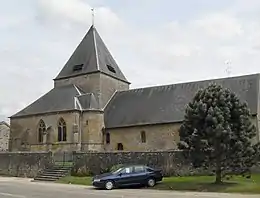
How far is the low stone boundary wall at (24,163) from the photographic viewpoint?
1303 inches

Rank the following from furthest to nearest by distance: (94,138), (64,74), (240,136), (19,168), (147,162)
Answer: (64,74) < (94,138) < (19,168) < (147,162) < (240,136)

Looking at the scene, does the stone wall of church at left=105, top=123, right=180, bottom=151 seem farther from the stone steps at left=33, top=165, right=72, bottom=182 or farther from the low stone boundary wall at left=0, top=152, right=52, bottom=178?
the stone steps at left=33, top=165, right=72, bottom=182

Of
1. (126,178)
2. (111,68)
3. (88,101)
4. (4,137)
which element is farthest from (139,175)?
(4,137)

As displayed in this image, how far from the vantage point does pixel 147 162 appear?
2964cm

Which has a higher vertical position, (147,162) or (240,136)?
(240,136)

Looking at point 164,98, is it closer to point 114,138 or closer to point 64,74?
point 114,138

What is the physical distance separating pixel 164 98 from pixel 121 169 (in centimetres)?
1941

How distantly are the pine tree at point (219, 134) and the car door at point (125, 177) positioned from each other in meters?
3.55

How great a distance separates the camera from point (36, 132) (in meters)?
43.4

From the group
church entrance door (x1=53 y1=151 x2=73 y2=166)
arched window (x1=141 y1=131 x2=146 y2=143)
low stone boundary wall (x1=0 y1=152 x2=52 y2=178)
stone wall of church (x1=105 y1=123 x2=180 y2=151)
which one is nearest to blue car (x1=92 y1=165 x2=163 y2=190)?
church entrance door (x1=53 y1=151 x2=73 y2=166)

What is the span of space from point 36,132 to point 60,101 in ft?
14.2

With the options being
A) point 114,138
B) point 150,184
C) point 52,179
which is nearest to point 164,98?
point 114,138

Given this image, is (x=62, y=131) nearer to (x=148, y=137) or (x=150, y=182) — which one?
(x=148, y=137)

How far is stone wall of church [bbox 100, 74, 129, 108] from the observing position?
4556 cm
